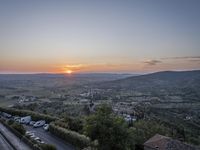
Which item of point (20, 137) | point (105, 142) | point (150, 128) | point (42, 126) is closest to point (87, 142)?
point (105, 142)

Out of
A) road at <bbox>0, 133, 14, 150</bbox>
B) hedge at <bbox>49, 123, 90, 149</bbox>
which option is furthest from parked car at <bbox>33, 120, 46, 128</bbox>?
road at <bbox>0, 133, 14, 150</bbox>

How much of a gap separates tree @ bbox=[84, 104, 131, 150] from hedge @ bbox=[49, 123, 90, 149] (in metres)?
2.68

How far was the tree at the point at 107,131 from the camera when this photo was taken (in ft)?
89.9

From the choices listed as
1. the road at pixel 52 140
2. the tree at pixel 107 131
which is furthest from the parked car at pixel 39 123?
the tree at pixel 107 131

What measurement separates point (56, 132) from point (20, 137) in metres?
6.37

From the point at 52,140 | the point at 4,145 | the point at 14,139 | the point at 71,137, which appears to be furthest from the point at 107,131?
the point at 14,139

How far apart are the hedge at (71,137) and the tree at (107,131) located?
268cm

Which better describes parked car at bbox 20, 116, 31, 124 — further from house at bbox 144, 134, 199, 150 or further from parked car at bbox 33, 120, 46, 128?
house at bbox 144, 134, 199, 150

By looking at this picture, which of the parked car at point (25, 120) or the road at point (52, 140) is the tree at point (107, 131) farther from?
the parked car at point (25, 120)

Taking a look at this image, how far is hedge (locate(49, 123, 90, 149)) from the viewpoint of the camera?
101ft

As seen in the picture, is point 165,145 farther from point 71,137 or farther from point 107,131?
point 107,131

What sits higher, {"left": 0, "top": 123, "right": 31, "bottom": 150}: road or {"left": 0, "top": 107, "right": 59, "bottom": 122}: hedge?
{"left": 0, "top": 123, "right": 31, "bottom": 150}: road

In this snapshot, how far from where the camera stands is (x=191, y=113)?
459 ft

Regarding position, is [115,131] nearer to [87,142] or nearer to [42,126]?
[87,142]
